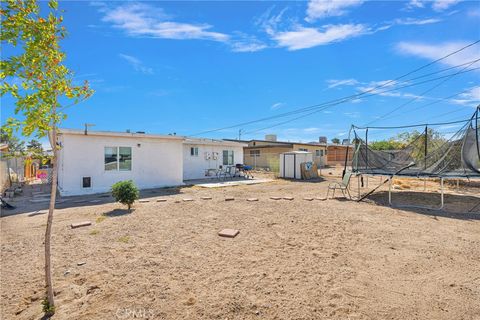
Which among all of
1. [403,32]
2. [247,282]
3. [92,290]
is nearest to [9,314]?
[92,290]

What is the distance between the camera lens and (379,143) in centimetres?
3959

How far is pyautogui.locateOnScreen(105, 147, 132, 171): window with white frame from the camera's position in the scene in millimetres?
11031

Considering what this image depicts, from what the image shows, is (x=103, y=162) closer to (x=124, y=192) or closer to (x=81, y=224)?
(x=124, y=192)

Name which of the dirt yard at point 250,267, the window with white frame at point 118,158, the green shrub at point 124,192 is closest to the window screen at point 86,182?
the window with white frame at point 118,158

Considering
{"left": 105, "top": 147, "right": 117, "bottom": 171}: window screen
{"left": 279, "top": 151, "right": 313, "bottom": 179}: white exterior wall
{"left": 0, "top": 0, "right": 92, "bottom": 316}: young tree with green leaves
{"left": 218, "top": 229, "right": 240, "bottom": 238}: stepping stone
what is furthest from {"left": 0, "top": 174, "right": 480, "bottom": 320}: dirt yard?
{"left": 279, "top": 151, "right": 313, "bottom": 179}: white exterior wall

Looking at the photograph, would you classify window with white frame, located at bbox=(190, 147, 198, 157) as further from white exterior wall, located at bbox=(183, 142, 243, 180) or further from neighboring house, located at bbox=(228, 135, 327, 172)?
neighboring house, located at bbox=(228, 135, 327, 172)

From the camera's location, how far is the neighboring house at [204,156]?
16156 millimetres

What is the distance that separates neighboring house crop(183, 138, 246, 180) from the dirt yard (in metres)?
9.93

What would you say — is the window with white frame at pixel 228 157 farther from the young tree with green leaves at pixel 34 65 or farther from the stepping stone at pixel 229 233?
the young tree with green leaves at pixel 34 65

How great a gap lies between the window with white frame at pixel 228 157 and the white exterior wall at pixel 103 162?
5.43 meters

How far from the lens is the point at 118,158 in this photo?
443 inches

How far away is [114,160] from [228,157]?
858 centimetres

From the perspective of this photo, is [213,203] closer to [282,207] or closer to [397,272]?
[282,207]

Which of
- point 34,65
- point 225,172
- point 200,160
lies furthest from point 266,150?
point 34,65
